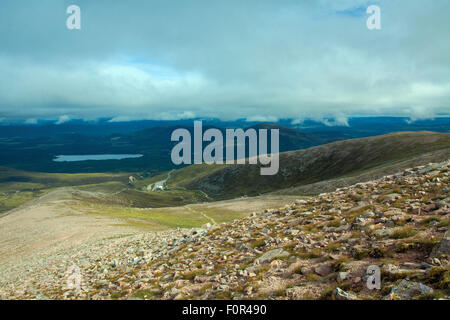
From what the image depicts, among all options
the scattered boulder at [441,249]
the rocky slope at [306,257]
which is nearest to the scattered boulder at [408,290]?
the rocky slope at [306,257]

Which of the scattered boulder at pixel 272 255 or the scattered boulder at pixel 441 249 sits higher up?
the scattered boulder at pixel 441 249

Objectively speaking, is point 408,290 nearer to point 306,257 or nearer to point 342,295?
point 342,295

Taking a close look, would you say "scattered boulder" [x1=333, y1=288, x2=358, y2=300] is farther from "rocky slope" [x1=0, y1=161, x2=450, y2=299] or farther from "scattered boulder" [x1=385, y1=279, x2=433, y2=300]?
"scattered boulder" [x1=385, y1=279, x2=433, y2=300]

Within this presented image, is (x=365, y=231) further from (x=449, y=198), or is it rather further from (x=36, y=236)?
(x=36, y=236)

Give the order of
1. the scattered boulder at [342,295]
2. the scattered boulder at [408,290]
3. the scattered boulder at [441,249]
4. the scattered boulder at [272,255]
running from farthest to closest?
the scattered boulder at [272,255]
the scattered boulder at [441,249]
the scattered boulder at [342,295]
the scattered boulder at [408,290]

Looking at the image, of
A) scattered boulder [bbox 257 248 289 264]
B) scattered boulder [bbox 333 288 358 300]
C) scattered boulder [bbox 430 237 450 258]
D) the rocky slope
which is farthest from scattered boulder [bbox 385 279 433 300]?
scattered boulder [bbox 257 248 289 264]

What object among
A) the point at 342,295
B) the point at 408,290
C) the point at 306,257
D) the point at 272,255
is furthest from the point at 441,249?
the point at 272,255

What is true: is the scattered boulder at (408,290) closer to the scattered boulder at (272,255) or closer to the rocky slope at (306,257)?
the rocky slope at (306,257)
